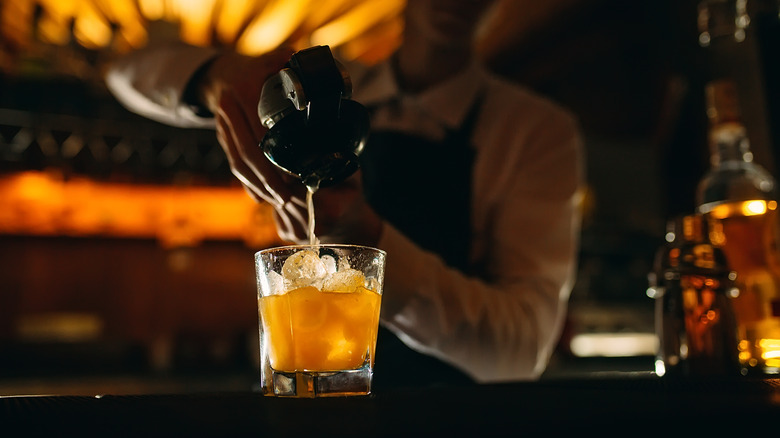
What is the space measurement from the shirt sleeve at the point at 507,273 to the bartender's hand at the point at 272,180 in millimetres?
114

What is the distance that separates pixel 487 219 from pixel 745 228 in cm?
60

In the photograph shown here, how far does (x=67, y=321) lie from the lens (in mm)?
4395

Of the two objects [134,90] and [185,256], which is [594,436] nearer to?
[134,90]

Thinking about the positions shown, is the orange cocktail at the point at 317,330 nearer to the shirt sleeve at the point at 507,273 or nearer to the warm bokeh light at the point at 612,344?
the shirt sleeve at the point at 507,273

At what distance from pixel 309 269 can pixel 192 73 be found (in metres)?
0.64

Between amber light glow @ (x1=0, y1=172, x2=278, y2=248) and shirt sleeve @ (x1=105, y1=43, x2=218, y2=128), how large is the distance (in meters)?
2.64

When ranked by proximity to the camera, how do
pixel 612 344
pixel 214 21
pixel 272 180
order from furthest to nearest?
pixel 612 344
pixel 214 21
pixel 272 180

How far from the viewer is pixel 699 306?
0.85 meters

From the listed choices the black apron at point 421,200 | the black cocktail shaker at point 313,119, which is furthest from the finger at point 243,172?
the black apron at point 421,200

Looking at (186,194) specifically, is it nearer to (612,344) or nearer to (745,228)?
(612,344)

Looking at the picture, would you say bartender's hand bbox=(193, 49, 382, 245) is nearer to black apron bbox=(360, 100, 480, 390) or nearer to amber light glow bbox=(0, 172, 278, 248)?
black apron bbox=(360, 100, 480, 390)

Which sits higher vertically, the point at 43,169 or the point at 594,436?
the point at 43,169

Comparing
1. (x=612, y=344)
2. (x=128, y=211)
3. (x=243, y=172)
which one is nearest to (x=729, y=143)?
(x=243, y=172)

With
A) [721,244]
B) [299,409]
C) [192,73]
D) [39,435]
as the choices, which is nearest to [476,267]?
[721,244]
